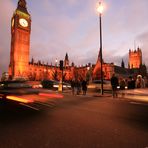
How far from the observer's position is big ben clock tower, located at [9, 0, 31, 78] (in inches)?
4181

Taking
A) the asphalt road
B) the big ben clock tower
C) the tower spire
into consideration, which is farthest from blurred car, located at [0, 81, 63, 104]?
the tower spire

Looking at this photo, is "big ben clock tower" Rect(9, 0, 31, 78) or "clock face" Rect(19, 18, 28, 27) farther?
"clock face" Rect(19, 18, 28, 27)

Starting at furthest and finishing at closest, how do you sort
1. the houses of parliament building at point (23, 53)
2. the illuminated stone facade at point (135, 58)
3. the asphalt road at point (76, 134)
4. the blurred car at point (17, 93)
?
the illuminated stone facade at point (135, 58) < the houses of parliament building at point (23, 53) < the blurred car at point (17, 93) < the asphalt road at point (76, 134)

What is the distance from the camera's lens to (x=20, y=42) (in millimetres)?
112500

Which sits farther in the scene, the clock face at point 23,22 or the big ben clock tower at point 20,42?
the clock face at point 23,22

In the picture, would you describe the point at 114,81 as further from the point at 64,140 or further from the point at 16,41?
the point at 16,41

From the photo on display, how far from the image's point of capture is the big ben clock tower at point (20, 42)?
348 feet

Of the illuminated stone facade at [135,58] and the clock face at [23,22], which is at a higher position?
the clock face at [23,22]

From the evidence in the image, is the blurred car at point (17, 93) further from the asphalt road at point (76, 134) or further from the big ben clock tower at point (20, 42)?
the big ben clock tower at point (20, 42)

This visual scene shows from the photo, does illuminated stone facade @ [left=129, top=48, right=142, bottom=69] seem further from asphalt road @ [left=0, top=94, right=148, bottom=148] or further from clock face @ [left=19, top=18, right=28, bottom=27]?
asphalt road @ [left=0, top=94, right=148, bottom=148]

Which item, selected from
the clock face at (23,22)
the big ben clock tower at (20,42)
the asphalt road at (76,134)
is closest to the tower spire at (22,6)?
the big ben clock tower at (20,42)

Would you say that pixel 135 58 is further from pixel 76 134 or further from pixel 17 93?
pixel 76 134

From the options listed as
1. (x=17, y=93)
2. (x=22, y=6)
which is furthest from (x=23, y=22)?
(x=17, y=93)

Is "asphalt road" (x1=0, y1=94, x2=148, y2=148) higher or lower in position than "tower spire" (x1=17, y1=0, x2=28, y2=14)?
lower
